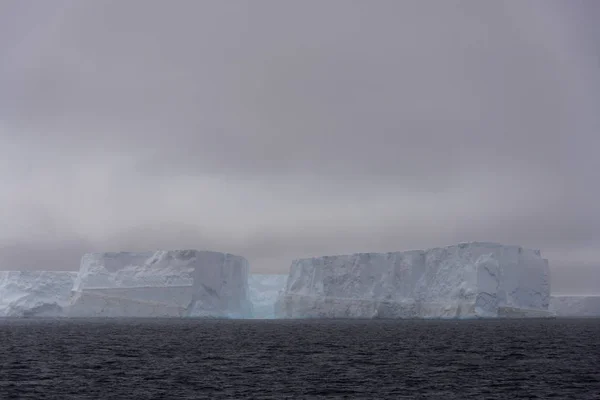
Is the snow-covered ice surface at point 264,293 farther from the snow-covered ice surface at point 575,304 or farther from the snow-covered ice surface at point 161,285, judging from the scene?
the snow-covered ice surface at point 575,304

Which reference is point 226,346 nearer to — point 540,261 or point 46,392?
point 46,392

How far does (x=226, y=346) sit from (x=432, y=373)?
17.5m

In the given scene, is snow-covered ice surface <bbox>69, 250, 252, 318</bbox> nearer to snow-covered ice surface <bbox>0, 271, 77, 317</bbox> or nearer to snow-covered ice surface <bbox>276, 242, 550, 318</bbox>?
snow-covered ice surface <bbox>276, 242, 550, 318</bbox>

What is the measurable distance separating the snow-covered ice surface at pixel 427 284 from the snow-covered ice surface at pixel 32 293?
3237 cm

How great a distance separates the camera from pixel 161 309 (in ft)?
287

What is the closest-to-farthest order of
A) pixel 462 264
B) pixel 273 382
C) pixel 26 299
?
1. pixel 273 382
2. pixel 462 264
3. pixel 26 299

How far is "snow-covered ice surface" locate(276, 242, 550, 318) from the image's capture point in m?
80.2

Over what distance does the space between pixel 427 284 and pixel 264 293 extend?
41.2m

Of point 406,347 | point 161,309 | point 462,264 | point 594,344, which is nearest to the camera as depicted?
point 406,347

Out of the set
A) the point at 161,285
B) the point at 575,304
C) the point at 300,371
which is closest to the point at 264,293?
the point at 161,285

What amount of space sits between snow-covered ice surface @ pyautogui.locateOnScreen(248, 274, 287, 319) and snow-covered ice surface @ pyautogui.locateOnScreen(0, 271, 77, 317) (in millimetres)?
28644

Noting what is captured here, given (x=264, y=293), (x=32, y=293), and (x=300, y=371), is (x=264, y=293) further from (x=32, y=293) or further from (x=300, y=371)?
(x=300, y=371)

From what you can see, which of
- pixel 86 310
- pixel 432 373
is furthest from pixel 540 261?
pixel 432 373

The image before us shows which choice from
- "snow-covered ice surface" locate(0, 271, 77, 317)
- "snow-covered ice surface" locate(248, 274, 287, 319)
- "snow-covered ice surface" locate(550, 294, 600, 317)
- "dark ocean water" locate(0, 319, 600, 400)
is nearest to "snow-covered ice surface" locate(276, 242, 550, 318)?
"snow-covered ice surface" locate(248, 274, 287, 319)
